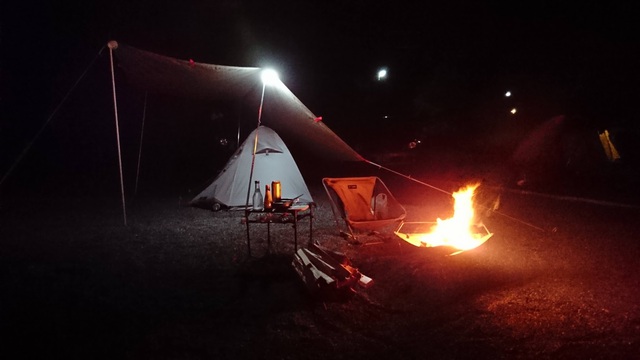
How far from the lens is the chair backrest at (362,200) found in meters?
5.86

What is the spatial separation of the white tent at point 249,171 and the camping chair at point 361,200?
1842mm

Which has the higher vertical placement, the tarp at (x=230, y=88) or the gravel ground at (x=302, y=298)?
the tarp at (x=230, y=88)

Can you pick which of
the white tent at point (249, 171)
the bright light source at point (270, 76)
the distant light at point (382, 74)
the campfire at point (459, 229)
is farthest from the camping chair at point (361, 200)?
the distant light at point (382, 74)

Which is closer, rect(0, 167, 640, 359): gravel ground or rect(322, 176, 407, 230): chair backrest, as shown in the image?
rect(0, 167, 640, 359): gravel ground

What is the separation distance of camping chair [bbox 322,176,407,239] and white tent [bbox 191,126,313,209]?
1.84 m

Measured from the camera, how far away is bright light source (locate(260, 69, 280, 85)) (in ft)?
17.3

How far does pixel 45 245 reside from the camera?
548 cm

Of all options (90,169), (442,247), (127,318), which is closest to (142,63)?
(127,318)

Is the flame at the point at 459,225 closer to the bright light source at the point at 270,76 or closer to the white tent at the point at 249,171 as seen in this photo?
the bright light source at the point at 270,76

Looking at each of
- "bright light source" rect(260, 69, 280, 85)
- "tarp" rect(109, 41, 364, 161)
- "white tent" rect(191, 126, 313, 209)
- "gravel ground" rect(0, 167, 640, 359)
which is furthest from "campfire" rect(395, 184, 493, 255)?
"white tent" rect(191, 126, 313, 209)

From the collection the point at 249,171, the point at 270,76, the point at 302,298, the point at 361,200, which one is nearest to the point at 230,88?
the point at 270,76

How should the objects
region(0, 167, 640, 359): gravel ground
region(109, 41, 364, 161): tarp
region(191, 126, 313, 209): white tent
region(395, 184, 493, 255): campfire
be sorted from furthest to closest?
region(191, 126, 313, 209): white tent → region(109, 41, 364, 161): tarp → region(395, 184, 493, 255): campfire → region(0, 167, 640, 359): gravel ground

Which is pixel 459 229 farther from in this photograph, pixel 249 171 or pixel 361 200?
pixel 249 171

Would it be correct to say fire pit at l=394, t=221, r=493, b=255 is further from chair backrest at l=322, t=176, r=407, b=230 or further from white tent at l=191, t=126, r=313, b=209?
white tent at l=191, t=126, r=313, b=209
